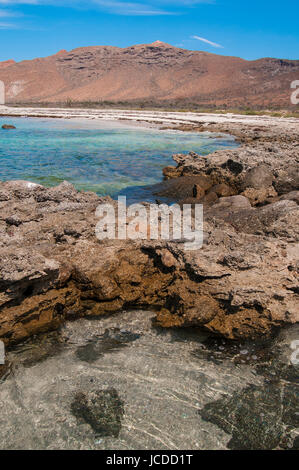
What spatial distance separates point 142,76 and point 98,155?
115828 millimetres

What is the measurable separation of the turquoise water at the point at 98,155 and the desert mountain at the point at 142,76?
67.2 metres

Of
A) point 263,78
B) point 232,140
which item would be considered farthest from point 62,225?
point 263,78

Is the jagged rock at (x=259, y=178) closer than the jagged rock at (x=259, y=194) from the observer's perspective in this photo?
No

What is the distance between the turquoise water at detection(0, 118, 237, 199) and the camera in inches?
505

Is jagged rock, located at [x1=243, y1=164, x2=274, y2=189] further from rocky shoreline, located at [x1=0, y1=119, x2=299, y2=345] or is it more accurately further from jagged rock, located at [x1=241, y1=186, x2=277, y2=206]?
rocky shoreline, located at [x1=0, y1=119, x2=299, y2=345]

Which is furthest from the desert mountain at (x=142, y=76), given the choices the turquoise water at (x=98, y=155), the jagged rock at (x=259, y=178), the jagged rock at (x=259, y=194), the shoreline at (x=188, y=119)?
the jagged rock at (x=259, y=194)

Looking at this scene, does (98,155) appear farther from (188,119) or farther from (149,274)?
(188,119)

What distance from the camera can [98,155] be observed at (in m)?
18.8

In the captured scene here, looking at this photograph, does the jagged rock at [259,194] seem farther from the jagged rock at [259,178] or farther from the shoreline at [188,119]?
the shoreline at [188,119]

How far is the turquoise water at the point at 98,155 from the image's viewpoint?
505 inches

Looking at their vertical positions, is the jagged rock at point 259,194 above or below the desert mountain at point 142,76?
below

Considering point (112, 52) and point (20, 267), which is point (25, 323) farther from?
point (112, 52)

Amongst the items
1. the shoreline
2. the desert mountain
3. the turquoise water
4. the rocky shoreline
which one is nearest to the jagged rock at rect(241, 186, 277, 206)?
the rocky shoreline

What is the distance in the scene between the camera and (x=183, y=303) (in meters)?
3.93
